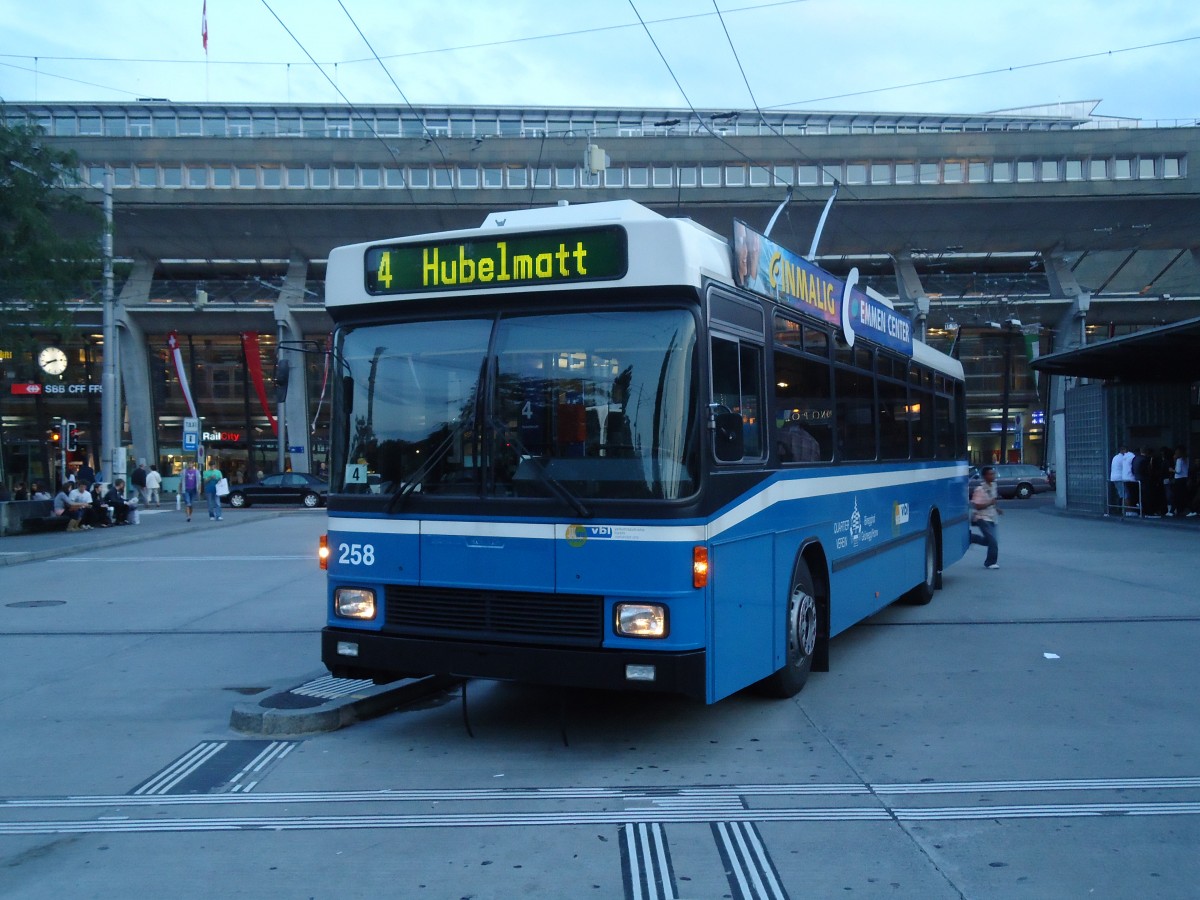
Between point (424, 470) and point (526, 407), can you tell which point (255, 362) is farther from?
point (526, 407)

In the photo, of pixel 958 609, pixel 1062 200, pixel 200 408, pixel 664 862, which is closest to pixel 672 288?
pixel 664 862

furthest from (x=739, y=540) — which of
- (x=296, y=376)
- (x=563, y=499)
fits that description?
(x=296, y=376)

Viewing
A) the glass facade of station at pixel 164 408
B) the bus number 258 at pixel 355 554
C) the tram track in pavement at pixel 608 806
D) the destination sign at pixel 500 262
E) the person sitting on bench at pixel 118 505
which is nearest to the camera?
the tram track in pavement at pixel 608 806

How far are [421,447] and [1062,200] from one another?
4154 cm

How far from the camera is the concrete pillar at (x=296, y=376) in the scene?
45219 millimetres

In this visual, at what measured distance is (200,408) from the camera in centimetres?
5203

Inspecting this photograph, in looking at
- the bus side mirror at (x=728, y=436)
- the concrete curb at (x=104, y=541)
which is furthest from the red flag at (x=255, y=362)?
the bus side mirror at (x=728, y=436)

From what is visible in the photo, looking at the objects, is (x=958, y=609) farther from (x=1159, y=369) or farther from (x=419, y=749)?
(x=1159, y=369)

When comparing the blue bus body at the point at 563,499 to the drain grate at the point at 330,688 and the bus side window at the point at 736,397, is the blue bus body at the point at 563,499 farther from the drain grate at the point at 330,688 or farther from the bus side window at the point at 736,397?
the drain grate at the point at 330,688

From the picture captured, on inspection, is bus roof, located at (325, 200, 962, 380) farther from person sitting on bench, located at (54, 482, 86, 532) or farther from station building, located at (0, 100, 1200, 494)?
station building, located at (0, 100, 1200, 494)

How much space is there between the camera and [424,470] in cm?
653

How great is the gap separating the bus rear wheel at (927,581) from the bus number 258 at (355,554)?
7858mm

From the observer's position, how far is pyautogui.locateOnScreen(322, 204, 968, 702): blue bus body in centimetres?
603

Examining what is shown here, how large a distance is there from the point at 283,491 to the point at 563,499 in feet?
124
